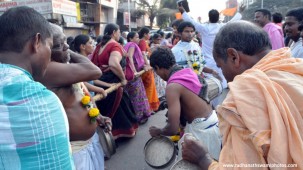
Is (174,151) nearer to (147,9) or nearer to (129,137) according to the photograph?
(129,137)

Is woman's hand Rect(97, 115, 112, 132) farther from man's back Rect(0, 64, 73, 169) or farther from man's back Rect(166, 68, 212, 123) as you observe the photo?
man's back Rect(0, 64, 73, 169)

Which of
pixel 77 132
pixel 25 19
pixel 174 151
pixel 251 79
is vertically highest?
pixel 25 19

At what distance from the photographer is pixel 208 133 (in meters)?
2.51

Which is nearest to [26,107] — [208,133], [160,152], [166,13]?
[160,152]

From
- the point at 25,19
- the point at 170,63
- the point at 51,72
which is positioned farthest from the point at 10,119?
the point at 170,63

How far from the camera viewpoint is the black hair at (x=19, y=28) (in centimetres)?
121

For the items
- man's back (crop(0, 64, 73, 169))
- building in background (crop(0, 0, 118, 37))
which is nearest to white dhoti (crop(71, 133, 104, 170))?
man's back (crop(0, 64, 73, 169))

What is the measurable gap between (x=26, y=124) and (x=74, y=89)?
1.11 meters

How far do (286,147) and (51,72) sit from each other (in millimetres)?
1444

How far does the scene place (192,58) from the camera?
13.9 feet

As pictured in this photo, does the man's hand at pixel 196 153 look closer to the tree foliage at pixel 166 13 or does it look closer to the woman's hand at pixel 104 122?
the woman's hand at pixel 104 122

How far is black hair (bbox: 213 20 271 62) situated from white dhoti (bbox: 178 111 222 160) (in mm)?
1192

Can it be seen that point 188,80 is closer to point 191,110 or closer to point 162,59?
point 191,110

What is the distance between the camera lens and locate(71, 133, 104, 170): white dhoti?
2.24 metres
